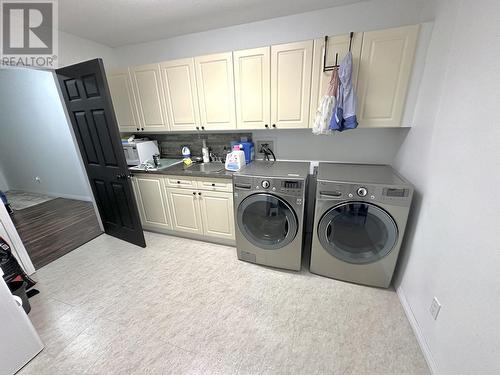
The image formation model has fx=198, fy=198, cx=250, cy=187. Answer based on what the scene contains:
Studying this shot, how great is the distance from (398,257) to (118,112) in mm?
3546

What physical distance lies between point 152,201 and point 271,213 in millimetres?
1603

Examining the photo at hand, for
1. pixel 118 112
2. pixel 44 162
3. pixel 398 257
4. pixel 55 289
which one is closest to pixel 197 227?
pixel 55 289

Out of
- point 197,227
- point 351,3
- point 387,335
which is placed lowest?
point 387,335

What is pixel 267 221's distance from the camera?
190cm

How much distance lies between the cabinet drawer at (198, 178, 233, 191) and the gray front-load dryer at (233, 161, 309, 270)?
20 cm

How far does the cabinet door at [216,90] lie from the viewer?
201cm

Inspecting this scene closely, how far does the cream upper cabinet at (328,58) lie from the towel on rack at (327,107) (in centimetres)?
8

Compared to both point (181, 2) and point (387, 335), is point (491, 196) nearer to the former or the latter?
point (387, 335)

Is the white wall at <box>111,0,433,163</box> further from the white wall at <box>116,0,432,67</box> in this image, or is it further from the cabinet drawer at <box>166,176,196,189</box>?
the cabinet drawer at <box>166,176,196,189</box>

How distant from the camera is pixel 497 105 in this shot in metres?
0.87

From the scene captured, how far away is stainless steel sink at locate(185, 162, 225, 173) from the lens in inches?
87.9

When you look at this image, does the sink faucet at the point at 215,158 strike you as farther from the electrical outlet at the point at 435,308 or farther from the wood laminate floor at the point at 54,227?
the electrical outlet at the point at 435,308

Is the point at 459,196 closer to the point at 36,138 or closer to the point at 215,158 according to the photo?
the point at 215,158

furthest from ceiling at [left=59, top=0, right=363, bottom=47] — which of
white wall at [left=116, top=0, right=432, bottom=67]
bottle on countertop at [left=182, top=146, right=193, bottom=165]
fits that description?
bottle on countertop at [left=182, top=146, right=193, bottom=165]
